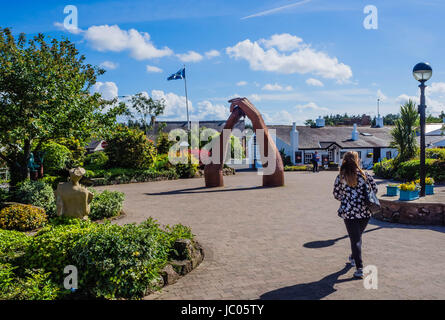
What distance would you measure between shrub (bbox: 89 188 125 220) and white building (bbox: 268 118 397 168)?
1176 inches

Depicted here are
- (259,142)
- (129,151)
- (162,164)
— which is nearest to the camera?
(259,142)

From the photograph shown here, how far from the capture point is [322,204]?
12617 millimetres

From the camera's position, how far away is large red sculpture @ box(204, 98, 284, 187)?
1812 centimetres

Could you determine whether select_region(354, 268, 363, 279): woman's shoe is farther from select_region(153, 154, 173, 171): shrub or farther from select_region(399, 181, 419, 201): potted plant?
select_region(153, 154, 173, 171): shrub

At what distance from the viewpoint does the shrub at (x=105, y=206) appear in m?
10.3

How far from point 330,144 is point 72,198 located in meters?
35.4

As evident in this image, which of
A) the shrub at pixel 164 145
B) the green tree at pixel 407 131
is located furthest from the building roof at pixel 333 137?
the green tree at pixel 407 131

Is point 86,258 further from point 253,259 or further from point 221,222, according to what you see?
point 221,222

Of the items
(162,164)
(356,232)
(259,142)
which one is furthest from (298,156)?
(356,232)

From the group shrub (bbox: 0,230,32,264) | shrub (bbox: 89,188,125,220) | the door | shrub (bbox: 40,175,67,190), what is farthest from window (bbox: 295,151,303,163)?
shrub (bbox: 0,230,32,264)

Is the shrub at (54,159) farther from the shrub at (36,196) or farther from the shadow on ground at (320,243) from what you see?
the shadow on ground at (320,243)

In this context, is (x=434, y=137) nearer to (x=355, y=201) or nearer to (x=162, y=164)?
(x=162, y=164)

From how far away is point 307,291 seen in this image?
4.93 m

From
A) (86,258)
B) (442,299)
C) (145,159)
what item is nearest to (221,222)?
(86,258)
